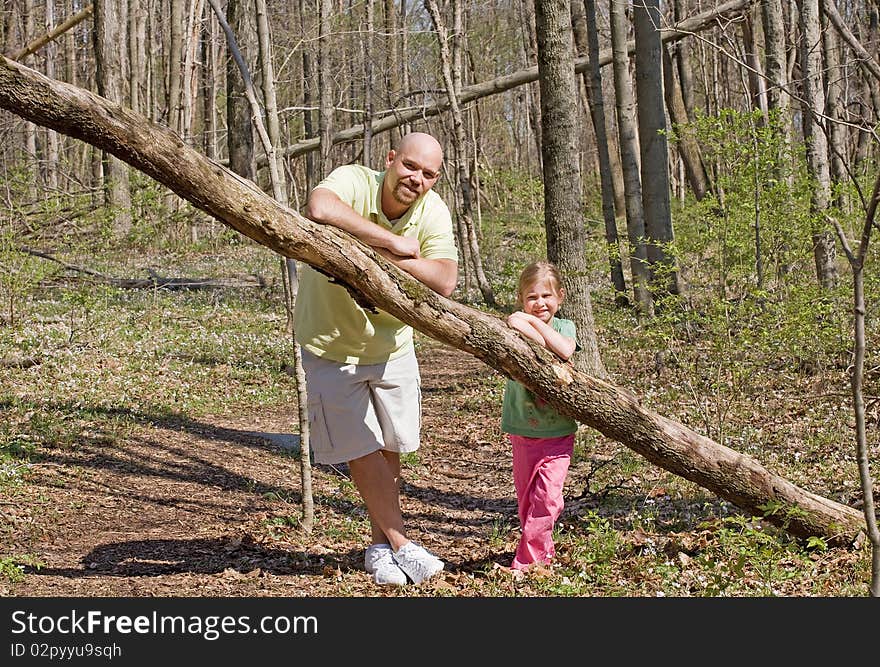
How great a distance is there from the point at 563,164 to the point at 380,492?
516 centimetres

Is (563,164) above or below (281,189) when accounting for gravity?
above

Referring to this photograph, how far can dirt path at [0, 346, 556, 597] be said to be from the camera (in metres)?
4.85

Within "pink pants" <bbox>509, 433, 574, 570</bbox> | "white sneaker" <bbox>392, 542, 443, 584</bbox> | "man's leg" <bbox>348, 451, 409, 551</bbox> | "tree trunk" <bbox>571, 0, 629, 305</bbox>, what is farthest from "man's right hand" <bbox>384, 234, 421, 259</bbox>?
"tree trunk" <bbox>571, 0, 629, 305</bbox>

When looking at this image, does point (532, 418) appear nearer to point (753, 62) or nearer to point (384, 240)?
point (384, 240)

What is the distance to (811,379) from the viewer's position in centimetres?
938

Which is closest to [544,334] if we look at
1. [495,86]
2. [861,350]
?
[861,350]

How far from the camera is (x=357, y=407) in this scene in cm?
454

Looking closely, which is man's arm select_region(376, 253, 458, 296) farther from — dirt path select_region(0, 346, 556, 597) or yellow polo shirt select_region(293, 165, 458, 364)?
dirt path select_region(0, 346, 556, 597)

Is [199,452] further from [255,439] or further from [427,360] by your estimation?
[427,360]

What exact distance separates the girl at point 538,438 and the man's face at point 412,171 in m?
0.78

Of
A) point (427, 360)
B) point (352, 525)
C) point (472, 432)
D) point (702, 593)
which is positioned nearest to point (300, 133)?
point (427, 360)

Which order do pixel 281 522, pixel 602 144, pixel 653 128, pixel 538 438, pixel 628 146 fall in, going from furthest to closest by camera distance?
pixel 602 144 → pixel 628 146 → pixel 653 128 → pixel 281 522 → pixel 538 438

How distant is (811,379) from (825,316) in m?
1.35

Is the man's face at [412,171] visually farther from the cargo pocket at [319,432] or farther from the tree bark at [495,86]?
the tree bark at [495,86]
